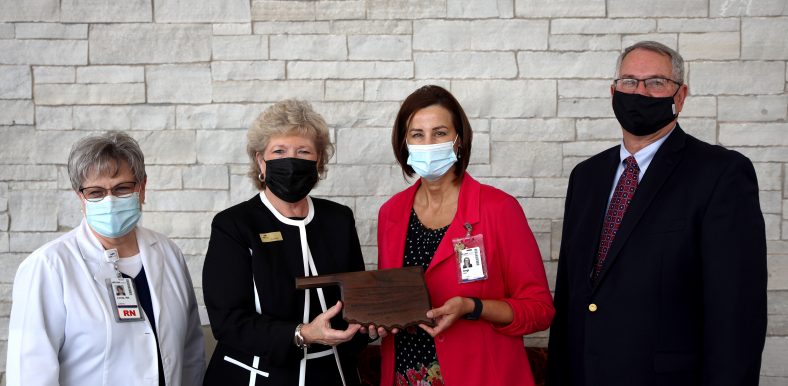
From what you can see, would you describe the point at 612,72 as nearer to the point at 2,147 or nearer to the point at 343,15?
the point at 343,15

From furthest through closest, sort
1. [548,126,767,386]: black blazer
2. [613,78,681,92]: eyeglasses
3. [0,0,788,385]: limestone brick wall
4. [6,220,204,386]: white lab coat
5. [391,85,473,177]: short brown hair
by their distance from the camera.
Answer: [0,0,788,385]: limestone brick wall, [391,85,473,177]: short brown hair, [613,78,681,92]: eyeglasses, [6,220,204,386]: white lab coat, [548,126,767,386]: black blazer

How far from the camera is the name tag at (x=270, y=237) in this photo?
2.34 meters

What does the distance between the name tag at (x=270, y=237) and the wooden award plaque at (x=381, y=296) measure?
0.25 m

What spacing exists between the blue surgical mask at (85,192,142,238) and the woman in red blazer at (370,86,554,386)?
898 mm

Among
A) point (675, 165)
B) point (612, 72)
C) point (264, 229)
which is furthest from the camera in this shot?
point (612, 72)

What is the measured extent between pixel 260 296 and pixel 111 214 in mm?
556

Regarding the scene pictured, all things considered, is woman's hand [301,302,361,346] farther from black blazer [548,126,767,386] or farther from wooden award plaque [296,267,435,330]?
black blazer [548,126,767,386]

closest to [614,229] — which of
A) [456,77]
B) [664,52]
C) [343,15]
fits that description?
[664,52]

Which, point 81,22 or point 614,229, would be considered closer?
point 614,229

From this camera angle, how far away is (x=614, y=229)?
2279 mm

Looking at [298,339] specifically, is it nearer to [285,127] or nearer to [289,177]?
[289,177]

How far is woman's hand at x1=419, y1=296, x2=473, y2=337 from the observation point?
2.20 metres

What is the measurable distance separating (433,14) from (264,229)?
5.13ft

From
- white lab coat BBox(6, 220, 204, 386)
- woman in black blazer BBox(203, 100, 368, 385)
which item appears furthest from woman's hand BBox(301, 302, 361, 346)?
white lab coat BBox(6, 220, 204, 386)
